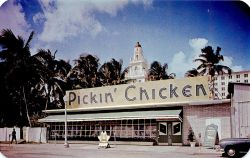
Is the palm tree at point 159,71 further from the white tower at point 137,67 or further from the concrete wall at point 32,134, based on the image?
the concrete wall at point 32,134

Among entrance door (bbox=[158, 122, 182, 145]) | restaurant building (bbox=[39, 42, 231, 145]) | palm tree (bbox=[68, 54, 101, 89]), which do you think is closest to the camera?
restaurant building (bbox=[39, 42, 231, 145])

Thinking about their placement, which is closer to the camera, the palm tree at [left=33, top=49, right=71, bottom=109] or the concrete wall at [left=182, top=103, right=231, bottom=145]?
the concrete wall at [left=182, top=103, right=231, bottom=145]

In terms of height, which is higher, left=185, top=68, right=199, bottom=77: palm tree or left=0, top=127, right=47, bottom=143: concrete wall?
left=185, top=68, right=199, bottom=77: palm tree

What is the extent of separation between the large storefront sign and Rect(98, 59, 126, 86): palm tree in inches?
4.0

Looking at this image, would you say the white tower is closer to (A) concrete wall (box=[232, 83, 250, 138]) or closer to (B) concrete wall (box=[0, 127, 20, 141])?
(A) concrete wall (box=[232, 83, 250, 138])

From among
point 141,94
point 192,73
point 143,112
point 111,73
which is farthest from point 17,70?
point 192,73

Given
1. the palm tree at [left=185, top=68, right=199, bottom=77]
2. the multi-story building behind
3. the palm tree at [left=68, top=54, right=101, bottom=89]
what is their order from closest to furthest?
the multi-story building behind, the palm tree at [left=185, top=68, right=199, bottom=77], the palm tree at [left=68, top=54, right=101, bottom=89]

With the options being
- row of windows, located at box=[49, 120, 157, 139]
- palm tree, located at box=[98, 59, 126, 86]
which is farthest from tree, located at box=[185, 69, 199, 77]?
row of windows, located at box=[49, 120, 157, 139]

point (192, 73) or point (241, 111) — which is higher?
point (192, 73)

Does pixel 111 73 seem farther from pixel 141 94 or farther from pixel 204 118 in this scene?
pixel 204 118

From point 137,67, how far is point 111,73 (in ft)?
1.46

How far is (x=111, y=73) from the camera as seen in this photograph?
27.5 ft

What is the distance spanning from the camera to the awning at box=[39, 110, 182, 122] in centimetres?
877

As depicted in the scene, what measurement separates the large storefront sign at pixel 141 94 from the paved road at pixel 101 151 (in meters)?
Result: 0.75
